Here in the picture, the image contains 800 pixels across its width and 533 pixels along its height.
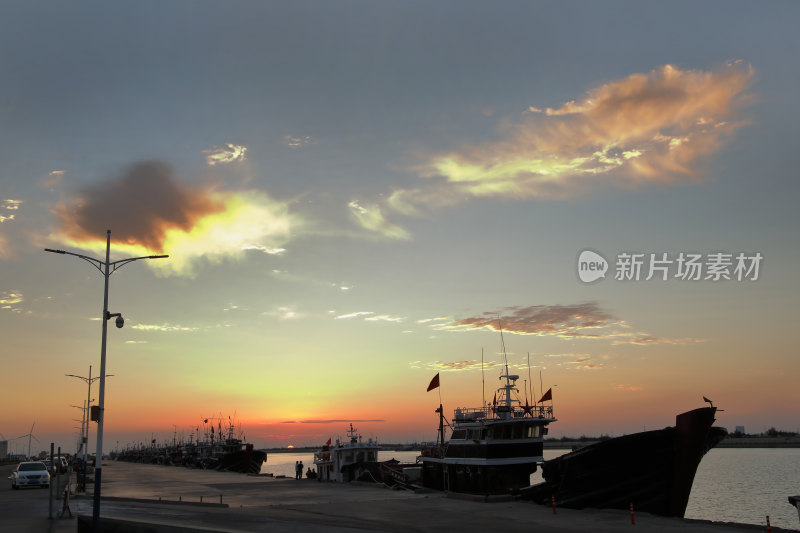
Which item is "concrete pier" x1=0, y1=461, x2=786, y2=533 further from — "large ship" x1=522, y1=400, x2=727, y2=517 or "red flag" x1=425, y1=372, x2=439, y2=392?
"red flag" x1=425, y1=372, x2=439, y2=392

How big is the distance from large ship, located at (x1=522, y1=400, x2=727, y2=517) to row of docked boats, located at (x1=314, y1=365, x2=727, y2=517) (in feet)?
0.16

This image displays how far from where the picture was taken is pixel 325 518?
28.8m

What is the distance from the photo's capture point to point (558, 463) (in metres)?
34.8

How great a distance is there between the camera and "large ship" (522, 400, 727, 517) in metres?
31.3

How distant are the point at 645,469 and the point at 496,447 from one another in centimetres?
1106

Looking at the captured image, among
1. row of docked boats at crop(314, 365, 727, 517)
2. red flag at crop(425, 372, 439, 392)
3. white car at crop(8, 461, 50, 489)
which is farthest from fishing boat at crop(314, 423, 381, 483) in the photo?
white car at crop(8, 461, 50, 489)

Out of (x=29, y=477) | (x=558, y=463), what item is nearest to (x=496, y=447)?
(x=558, y=463)

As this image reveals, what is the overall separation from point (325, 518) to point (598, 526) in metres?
13.0

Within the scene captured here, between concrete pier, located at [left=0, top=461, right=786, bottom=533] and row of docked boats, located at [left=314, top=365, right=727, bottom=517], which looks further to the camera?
row of docked boats, located at [left=314, top=365, right=727, bottom=517]

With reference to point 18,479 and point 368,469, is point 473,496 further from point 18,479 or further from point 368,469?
point 18,479

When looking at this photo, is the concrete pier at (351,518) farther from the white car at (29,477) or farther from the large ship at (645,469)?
the white car at (29,477)

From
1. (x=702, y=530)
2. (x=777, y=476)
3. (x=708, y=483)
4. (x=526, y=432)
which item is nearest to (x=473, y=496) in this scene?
(x=526, y=432)

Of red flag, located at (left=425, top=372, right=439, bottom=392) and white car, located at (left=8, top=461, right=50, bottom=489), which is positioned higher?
red flag, located at (left=425, top=372, right=439, bottom=392)

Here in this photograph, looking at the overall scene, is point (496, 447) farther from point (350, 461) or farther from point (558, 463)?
point (350, 461)
